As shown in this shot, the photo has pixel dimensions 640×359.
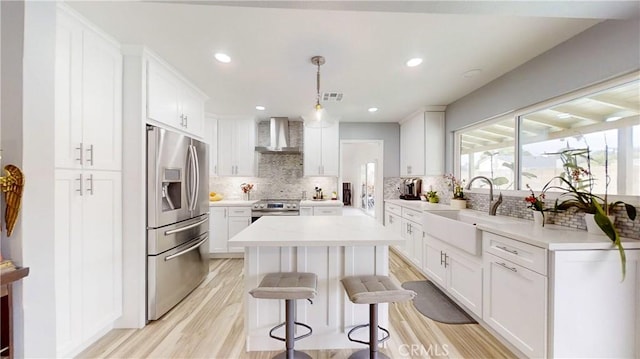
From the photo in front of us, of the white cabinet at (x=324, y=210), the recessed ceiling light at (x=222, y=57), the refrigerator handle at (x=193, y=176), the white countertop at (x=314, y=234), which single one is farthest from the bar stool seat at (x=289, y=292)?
the white cabinet at (x=324, y=210)

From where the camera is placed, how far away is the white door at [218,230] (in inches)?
160

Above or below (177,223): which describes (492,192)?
above

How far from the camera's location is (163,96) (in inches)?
95.3

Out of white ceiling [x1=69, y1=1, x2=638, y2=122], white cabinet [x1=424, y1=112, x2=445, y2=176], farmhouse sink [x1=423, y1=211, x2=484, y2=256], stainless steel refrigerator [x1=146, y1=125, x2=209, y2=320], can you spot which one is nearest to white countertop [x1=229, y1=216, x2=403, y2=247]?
farmhouse sink [x1=423, y1=211, x2=484, y2=256]

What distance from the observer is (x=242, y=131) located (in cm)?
448

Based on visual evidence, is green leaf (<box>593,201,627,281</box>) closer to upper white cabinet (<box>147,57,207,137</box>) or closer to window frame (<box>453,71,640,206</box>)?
window frame (<box>453,71,640,206</box>)

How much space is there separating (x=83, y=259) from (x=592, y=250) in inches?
135

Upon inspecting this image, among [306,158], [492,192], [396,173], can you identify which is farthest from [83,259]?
[396,173]

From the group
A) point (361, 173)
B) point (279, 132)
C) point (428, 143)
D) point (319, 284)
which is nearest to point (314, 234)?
point (319, 284)

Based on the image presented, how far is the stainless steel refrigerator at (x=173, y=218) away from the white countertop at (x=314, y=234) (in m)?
0.95

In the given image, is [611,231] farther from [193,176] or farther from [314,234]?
[193,176]

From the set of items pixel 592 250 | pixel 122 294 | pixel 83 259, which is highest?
pixel 592 250

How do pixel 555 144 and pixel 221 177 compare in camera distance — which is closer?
pixel 555 144

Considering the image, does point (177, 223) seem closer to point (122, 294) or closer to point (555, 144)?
point (122, 294)
